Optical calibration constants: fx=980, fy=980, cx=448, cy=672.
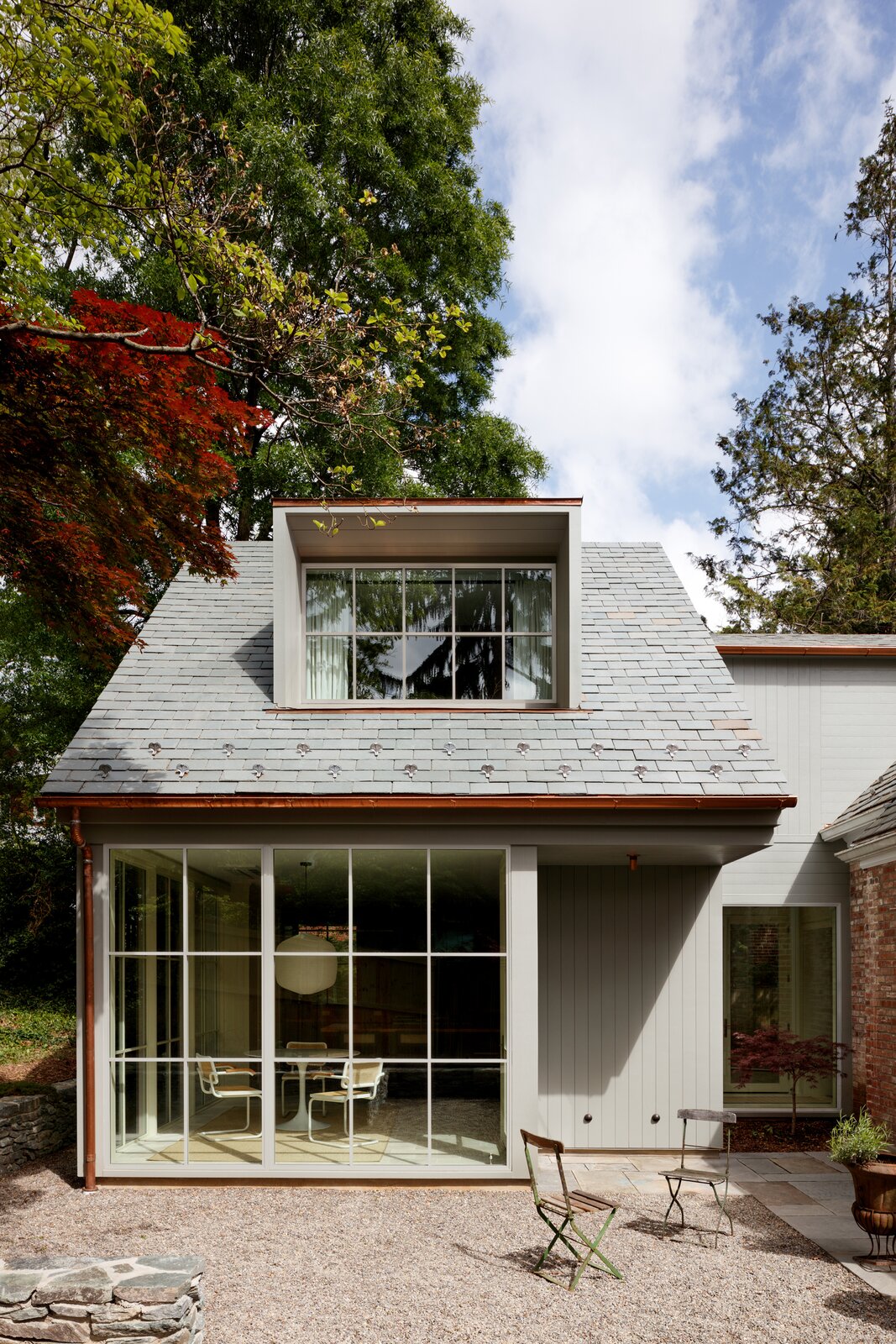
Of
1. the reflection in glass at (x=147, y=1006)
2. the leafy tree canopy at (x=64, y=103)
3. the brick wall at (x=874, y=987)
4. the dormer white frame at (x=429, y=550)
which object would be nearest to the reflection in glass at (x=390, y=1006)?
the reflection in glass at (x=147, y=1006)

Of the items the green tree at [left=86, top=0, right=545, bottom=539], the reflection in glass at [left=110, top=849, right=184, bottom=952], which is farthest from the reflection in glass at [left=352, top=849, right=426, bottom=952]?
the green tree at [left=86, top=0, right=545, bottom=539]

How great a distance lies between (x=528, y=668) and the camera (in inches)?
401

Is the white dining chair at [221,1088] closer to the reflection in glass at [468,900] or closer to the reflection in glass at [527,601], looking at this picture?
the reflection in glass at [468,900]

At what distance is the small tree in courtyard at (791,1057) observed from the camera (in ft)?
35.1

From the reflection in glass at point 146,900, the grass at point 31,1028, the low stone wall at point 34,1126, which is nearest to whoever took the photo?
the reflection in glass at point 146,900

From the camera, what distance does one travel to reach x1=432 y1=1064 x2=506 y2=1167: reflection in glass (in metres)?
8.30

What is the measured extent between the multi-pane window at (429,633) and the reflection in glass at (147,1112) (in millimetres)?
3850

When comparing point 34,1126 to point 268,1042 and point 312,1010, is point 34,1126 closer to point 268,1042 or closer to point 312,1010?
point 268,1042

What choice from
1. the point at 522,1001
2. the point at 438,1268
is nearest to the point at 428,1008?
the point at 522,1001

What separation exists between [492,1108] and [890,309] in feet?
76.4

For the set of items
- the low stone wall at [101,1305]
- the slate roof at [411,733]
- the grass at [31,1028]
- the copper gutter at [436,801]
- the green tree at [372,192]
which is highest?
the green tree at [372,192]

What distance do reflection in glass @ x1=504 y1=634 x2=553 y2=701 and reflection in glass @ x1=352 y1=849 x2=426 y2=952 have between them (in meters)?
2.30

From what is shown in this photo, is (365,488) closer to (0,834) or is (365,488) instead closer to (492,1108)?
(0,834)

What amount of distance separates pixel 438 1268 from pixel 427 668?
5.48 metres
